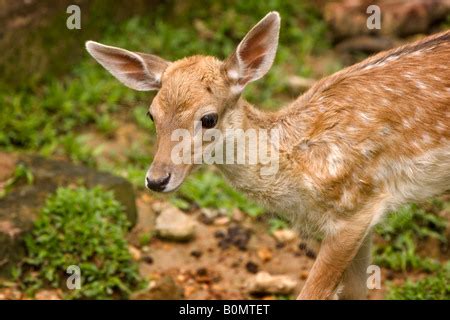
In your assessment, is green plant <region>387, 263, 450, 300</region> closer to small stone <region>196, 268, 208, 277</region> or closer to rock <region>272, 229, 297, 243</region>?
rock <region>272, 229, 297, 243</region>

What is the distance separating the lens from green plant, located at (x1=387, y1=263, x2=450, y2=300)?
7418mm

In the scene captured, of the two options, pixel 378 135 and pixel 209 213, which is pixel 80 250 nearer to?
pixel 209 213

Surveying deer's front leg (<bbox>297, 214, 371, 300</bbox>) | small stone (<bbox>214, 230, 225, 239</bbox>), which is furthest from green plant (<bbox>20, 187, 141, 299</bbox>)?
deer's front leg (<bbox>297, 214, 371, 300</bbox>)

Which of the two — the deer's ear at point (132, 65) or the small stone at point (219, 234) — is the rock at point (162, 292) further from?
the deer's ear at point (132, 65)

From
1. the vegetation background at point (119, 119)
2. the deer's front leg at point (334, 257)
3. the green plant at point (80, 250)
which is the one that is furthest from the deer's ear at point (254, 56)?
the green plant at point (80, 250)

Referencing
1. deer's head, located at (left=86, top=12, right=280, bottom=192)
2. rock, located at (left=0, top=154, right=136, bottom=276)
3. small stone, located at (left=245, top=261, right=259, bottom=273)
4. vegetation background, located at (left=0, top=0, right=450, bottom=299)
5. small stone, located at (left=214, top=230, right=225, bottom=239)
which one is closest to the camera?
deer's head, located at (left=86, top=12, right=280, bottom=192)

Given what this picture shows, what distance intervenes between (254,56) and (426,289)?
256cm

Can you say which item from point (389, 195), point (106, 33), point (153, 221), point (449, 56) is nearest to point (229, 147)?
point (389, 195)

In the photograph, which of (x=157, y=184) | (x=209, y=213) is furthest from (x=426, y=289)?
(x=157, y=184)

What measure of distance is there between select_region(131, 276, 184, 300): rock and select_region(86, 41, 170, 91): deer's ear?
5.85ft

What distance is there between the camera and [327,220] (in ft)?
21.2

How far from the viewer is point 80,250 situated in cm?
778

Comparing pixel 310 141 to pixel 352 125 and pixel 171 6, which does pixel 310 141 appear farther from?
pixel 171 6

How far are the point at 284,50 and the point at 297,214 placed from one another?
16.9 feet
